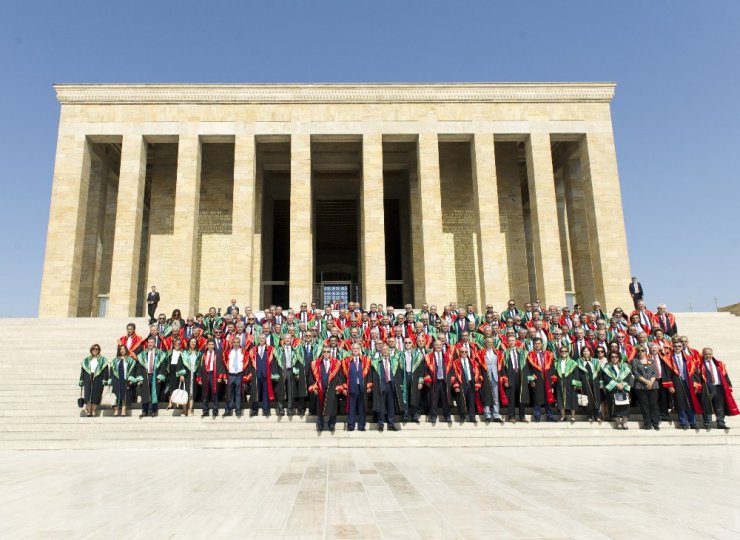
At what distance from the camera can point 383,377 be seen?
8.83 metres

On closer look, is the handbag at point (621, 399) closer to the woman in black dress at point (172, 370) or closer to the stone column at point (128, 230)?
the woman in black dress at point (172, 370)

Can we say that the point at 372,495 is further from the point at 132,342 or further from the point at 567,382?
the point at 132,342

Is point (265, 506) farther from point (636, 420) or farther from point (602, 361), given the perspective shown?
point (636, 420)

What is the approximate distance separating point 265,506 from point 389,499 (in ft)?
3.62

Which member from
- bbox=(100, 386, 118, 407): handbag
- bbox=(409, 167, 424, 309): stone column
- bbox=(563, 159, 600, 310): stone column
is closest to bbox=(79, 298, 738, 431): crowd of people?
bbox=(100, 386, 118, 407): handbag

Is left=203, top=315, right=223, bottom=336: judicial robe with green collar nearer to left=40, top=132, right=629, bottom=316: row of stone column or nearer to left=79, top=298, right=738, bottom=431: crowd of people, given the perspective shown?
left=79, top=298, right=738, bottom=431: crowd of people

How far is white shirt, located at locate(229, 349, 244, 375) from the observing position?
9.16 metres

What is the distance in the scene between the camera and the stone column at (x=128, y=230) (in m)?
19.4

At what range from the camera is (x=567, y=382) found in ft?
29.9

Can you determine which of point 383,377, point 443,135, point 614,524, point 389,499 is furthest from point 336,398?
point 443,135

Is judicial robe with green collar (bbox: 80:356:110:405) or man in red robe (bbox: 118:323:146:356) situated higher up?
man in red robe (bbox: 118:323:146:356)

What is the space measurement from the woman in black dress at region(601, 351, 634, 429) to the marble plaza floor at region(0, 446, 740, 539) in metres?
1.73

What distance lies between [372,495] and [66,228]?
66.4 ft

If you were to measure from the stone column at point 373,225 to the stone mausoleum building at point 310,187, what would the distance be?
0.21ft
